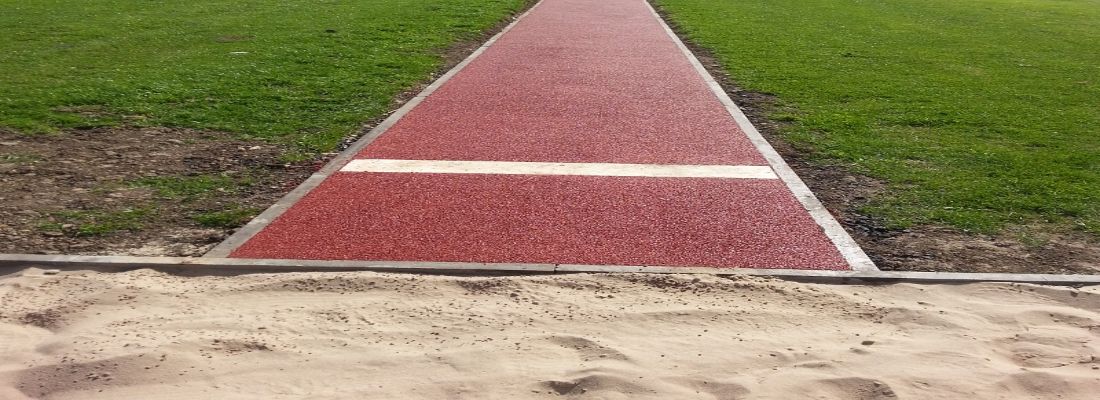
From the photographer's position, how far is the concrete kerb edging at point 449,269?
5.18m

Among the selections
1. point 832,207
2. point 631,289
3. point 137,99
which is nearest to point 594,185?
point 832,207

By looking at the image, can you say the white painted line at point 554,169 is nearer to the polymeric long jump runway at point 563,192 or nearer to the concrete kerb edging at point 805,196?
the polymeric long jump runway at point 563,192

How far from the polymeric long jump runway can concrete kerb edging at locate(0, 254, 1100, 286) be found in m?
0.13

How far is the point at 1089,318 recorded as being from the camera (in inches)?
183

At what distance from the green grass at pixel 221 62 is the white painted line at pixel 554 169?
2.92 ft

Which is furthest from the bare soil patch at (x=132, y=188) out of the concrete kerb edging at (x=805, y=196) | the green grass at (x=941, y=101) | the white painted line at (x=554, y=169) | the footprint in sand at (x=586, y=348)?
the green grass at (x=941, y=101)

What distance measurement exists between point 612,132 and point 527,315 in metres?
4.60

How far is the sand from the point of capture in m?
3.89

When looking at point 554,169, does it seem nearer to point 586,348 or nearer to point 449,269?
point 449,269

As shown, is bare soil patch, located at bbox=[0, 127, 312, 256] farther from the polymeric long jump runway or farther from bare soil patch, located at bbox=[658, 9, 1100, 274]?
bare soil patch, located at bbox=[658, 9, 1100, 274]

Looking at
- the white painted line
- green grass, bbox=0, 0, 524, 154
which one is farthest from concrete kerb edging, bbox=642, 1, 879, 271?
green grass, bbox=0, 0, 524, 154

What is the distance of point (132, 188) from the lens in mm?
6793

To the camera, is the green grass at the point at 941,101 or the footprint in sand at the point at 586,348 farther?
the green grass at the point at 941,101

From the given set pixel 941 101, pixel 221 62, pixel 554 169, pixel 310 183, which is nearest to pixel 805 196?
pixel 554 169
